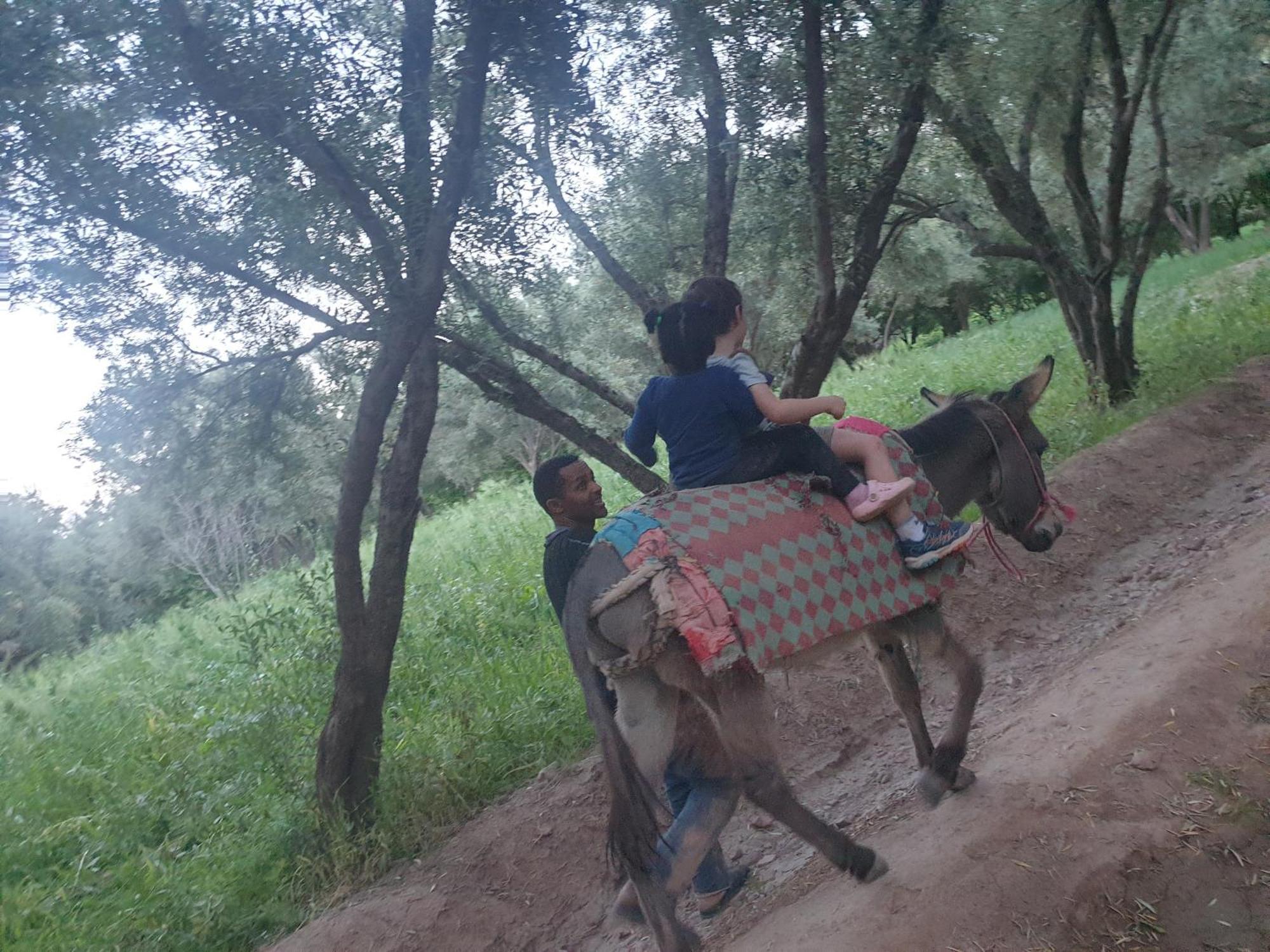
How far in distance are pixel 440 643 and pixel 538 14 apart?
210 inches

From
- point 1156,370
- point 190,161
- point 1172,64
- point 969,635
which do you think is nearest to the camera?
point 190,161

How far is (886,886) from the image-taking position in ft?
13.1

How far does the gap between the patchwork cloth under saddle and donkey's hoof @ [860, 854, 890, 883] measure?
1.09 metres

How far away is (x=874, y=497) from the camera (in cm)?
425

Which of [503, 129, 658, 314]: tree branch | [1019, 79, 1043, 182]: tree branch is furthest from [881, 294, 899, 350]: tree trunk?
[503, 129, 658, 314]: tree branch

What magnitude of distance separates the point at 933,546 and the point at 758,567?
107 centimetres

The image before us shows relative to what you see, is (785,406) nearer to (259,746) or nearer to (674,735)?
(674,735)

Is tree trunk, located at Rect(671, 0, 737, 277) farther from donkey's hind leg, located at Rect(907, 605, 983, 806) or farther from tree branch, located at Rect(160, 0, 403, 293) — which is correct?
donkey's hind leg, located at Rect(907, 605, 983, 806)

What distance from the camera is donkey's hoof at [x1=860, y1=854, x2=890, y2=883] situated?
13.5 feet

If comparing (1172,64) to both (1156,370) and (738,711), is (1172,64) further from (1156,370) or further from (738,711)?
(738,711)

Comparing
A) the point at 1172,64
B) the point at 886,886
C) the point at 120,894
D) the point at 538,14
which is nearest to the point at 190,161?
the point at 538,14

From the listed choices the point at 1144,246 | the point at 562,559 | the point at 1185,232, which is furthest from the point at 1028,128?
the point at 1185,232

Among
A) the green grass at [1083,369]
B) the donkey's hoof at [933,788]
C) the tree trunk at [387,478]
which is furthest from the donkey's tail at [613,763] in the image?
the green grass at [1083,369]

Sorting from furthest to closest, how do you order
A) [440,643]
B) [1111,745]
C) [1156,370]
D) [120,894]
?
[1156,370] → [440,643] → [120,894] → [1111,745]
